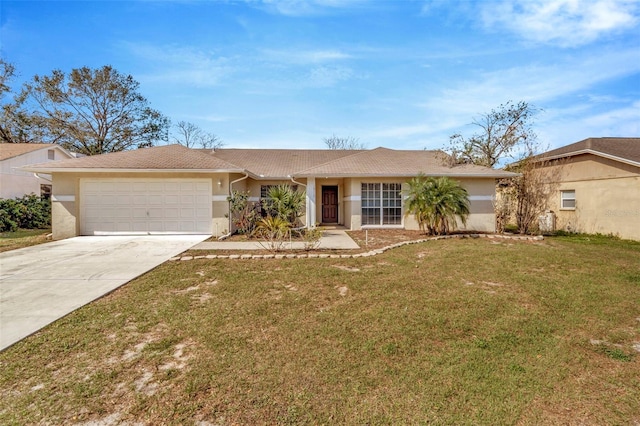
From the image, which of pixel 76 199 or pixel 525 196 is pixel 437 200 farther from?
pixel 76 199

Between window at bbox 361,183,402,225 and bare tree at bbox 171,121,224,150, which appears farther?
bare tree at bbox 171,121,224,150

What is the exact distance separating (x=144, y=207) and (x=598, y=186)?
19421 mm

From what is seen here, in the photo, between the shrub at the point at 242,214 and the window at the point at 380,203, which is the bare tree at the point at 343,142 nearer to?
the window at the point at 380,203

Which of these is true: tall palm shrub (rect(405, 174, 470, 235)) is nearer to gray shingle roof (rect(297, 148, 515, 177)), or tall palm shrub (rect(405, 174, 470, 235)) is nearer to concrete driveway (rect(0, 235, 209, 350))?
gray shingle roof (rect(297, 148, 515, 177))

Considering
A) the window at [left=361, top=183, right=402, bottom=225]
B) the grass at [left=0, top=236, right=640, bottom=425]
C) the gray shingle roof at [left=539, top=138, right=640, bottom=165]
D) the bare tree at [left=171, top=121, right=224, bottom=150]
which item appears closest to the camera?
the grass at [left=0, top=236, right=640, bottom=425]

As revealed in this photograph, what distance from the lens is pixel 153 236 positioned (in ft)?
39.5

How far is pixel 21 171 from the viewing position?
57.2 feet

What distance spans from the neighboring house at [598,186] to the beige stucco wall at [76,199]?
1564 cm

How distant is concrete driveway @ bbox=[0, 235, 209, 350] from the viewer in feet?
14.5

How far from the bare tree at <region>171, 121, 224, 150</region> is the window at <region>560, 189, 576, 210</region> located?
32165mm

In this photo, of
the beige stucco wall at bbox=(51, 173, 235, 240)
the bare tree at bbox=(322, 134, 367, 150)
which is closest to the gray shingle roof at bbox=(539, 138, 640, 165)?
the beige stucco wall at bbox=(51, 173, 235, 240)

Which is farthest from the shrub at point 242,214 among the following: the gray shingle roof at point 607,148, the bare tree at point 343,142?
the bare tree at point 343,142

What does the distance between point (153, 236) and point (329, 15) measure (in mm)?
10346

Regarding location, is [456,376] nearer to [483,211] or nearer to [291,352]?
[291,352]
